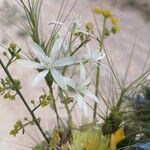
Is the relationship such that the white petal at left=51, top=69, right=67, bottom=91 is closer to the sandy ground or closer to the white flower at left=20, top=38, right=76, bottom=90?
the white flower at left=20, top=38, right=76, bottom=90

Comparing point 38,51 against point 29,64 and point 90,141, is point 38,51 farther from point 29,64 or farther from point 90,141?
point 90,141

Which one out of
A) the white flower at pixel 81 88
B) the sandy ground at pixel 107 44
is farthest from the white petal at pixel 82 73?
the sandy ground at pixel 107 44

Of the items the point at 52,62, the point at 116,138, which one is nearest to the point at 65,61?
the point at 52,62

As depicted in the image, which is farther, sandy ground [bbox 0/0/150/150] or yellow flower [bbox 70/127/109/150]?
sandy ground [bbox 0/0/150/150]

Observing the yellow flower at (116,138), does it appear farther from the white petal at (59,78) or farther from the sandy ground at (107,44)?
the sandy ground at (107,44)

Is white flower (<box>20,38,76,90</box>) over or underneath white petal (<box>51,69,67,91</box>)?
over

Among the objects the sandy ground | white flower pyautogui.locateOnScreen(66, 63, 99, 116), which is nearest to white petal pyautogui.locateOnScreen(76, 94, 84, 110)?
white flower pyautogui.locateOnScreen(66, 63, 99, 116)

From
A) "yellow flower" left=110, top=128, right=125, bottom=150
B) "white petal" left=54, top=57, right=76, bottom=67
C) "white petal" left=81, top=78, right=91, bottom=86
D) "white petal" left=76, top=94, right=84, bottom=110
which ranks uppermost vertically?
"white petal" left=54, top=57, right=76, bottom=67
